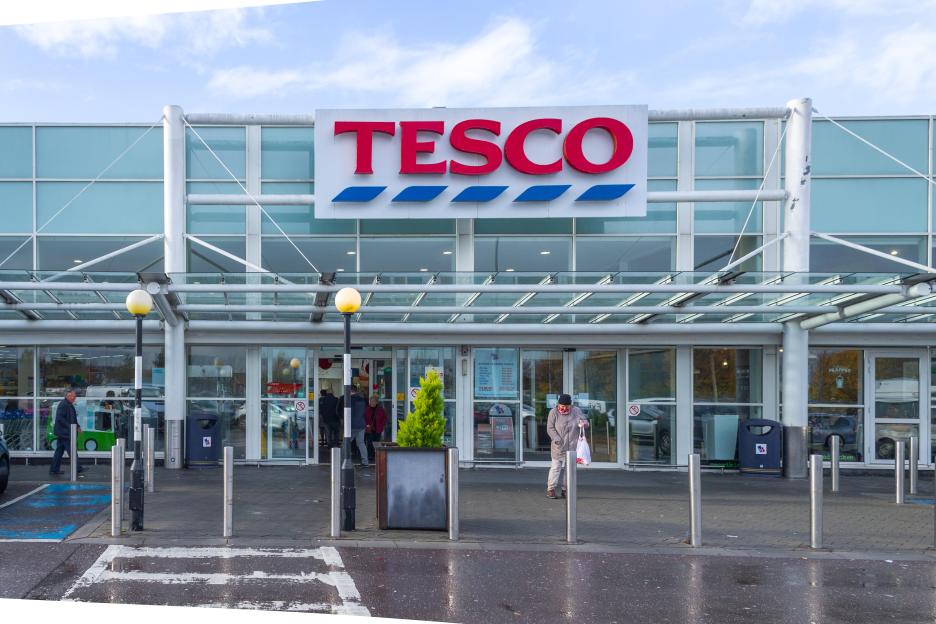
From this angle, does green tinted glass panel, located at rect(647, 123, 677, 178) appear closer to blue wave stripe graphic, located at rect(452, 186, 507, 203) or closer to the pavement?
blue wave stripe graphic, located at rect(452, 186, 507, 203)

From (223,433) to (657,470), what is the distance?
894 centimetres

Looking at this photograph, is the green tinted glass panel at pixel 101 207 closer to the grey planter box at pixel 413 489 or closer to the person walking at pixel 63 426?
the person walking at pixel 63 426

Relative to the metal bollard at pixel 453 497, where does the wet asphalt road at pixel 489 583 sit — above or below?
below

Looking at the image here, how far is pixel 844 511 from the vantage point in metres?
12.4

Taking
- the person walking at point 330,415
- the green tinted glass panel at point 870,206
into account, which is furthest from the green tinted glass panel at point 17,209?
the green tinted glass panel at point 870,206

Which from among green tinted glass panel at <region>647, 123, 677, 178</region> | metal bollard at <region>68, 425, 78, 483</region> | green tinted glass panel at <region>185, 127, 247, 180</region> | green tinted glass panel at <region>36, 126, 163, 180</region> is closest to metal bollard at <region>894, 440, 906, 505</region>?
green tinted glass panel at <region>647, 123, 677, 178</region>

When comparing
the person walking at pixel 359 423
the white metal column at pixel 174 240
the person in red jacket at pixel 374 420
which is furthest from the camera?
the person in red jacket at pixel 374 420

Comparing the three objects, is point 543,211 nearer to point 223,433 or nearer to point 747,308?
point 747,308

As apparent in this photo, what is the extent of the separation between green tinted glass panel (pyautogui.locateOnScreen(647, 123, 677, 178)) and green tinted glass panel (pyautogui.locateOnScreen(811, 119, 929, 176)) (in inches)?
112

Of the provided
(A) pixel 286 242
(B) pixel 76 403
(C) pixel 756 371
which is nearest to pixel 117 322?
(B) pixel 76 403

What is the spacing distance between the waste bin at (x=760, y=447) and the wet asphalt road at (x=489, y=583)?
306 inches

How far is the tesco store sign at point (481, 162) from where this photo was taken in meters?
16.4

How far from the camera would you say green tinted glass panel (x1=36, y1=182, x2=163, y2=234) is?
17.7 metres

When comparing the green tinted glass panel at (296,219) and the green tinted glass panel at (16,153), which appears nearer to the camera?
the green tinted glass panel at (296,219)
